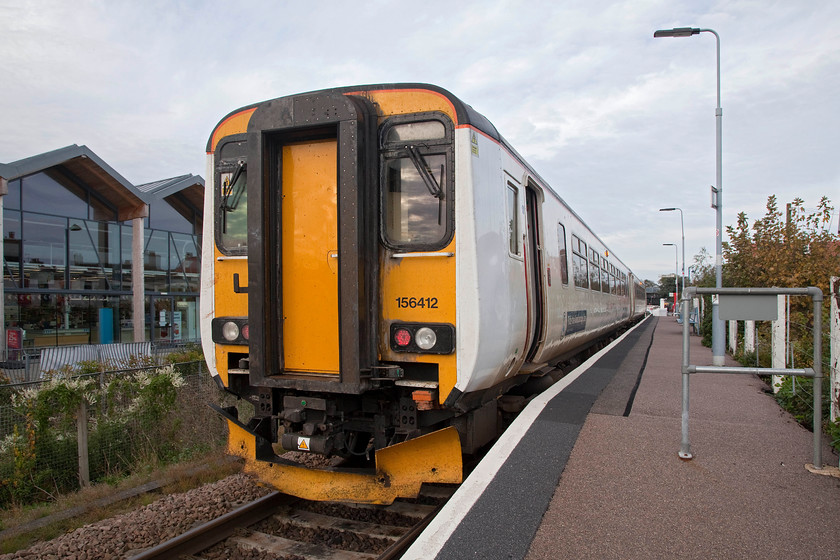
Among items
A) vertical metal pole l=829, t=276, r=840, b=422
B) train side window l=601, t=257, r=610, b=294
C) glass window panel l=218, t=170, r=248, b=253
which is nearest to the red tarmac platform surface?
vertical metal pole l=829, t=276, r=840, b=422

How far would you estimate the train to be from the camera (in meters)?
4.22

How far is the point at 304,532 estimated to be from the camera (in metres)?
4.72

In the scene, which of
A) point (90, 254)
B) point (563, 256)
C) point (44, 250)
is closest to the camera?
point (563, 256)

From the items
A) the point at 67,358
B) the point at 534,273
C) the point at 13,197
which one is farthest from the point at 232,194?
the point at 13,197

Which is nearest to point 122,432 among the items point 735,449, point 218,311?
point 218,311

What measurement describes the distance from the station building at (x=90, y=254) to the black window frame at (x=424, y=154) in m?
14.5

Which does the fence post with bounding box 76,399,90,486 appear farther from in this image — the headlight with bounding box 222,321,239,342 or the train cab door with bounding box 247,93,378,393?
the train cab door with bounding box 247,93,378,393

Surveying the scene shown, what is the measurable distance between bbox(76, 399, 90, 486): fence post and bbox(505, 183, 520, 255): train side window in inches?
205

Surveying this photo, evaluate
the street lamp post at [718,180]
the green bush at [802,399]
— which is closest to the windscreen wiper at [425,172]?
the green bush at [802,399]

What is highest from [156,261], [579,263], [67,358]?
[156,261]

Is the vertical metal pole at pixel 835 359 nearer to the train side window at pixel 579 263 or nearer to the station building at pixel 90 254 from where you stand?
the train side window at pixel 579 263

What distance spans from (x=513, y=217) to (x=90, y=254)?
17243 millimetres

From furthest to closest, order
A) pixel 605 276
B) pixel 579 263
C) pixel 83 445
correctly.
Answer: pixel 605 276, pixel 579 263, pixel 83 445

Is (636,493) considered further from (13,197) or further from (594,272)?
(13,197)
